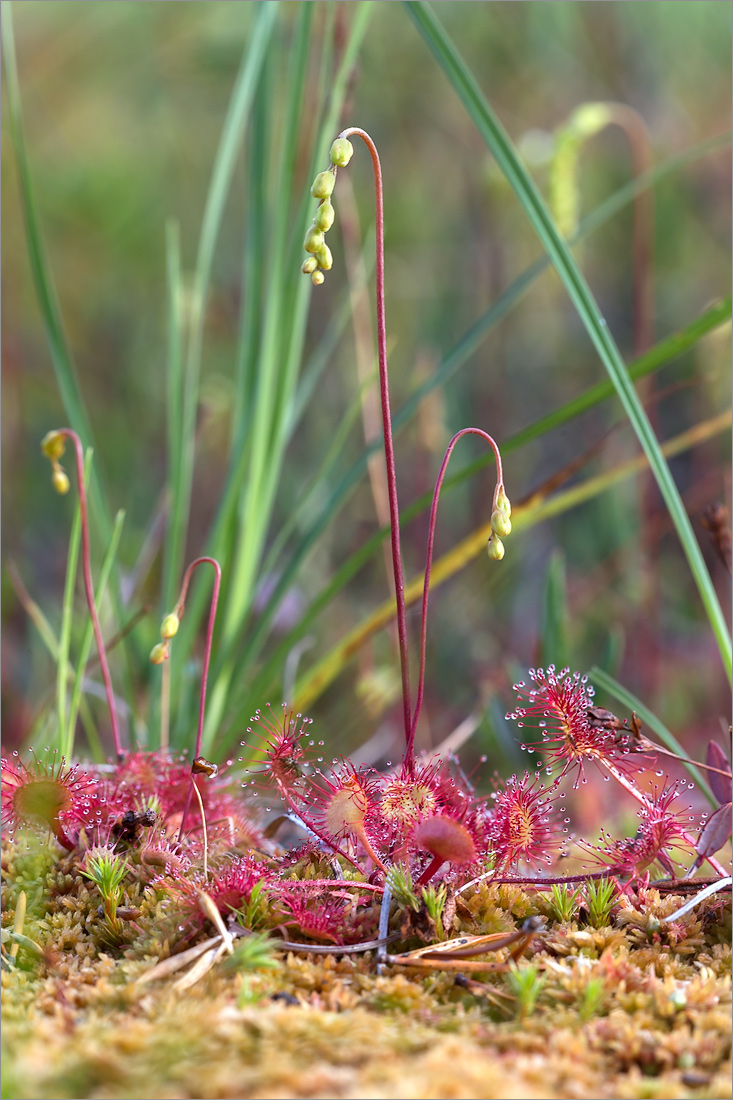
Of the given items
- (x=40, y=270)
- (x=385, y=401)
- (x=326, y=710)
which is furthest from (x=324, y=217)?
(x=326, y=710)

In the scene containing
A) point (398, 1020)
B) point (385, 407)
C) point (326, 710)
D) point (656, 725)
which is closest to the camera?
point (398, 1020)

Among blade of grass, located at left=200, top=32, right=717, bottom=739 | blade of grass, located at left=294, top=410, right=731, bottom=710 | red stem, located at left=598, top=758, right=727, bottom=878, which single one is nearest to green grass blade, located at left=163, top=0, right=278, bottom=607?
blade of grass, located at left=200, top=32, right=717, bottom=739

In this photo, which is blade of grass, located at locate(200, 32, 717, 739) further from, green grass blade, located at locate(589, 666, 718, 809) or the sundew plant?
green grass blade, located at locate(589, 666, 718, 809)

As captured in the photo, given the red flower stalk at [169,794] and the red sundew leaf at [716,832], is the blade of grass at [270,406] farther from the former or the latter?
the red sundew leaf at [716,832]

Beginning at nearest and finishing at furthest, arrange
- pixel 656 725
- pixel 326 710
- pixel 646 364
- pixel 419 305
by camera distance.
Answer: pixel 656 725 < pixel 646 364 < pixel 326 710 < pixel 419 305

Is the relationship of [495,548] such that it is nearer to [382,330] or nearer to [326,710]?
[382,330]

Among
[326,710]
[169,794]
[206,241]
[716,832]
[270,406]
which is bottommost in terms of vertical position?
[326,710]

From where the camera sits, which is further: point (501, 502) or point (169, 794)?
point (169, 794)
